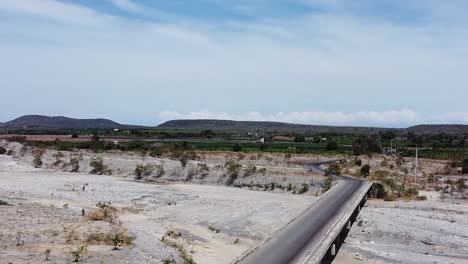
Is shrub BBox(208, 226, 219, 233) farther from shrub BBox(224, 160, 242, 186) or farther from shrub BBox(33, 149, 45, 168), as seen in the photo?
shrub BBox(33, 149, 45, 168)

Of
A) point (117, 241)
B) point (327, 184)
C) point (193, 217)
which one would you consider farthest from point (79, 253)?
point (327, 184)

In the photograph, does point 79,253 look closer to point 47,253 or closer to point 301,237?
point 47,253

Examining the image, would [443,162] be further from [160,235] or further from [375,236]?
[160,235]

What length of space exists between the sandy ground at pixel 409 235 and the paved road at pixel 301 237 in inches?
54.4

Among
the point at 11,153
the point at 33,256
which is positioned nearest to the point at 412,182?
the point at 33,256

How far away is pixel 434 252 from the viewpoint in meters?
25.3

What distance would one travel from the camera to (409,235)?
94.4ft

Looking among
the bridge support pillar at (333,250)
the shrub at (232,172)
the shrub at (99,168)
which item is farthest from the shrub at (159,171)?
the bridge support pillar at (333,250)

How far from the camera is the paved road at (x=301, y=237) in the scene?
19969 mm

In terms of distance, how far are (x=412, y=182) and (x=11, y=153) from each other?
59681mm

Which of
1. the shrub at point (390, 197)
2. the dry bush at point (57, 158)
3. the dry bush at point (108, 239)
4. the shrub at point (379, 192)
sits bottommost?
the shrub at point (390, 197)

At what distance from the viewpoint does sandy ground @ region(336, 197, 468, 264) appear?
24078 mm

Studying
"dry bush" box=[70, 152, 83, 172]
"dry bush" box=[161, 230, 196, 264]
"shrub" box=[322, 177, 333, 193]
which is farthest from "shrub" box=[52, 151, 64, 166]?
"dry bush" box=[161, 230, 196, 264]

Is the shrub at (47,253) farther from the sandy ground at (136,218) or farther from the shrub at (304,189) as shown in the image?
the shrub at (304,189)
